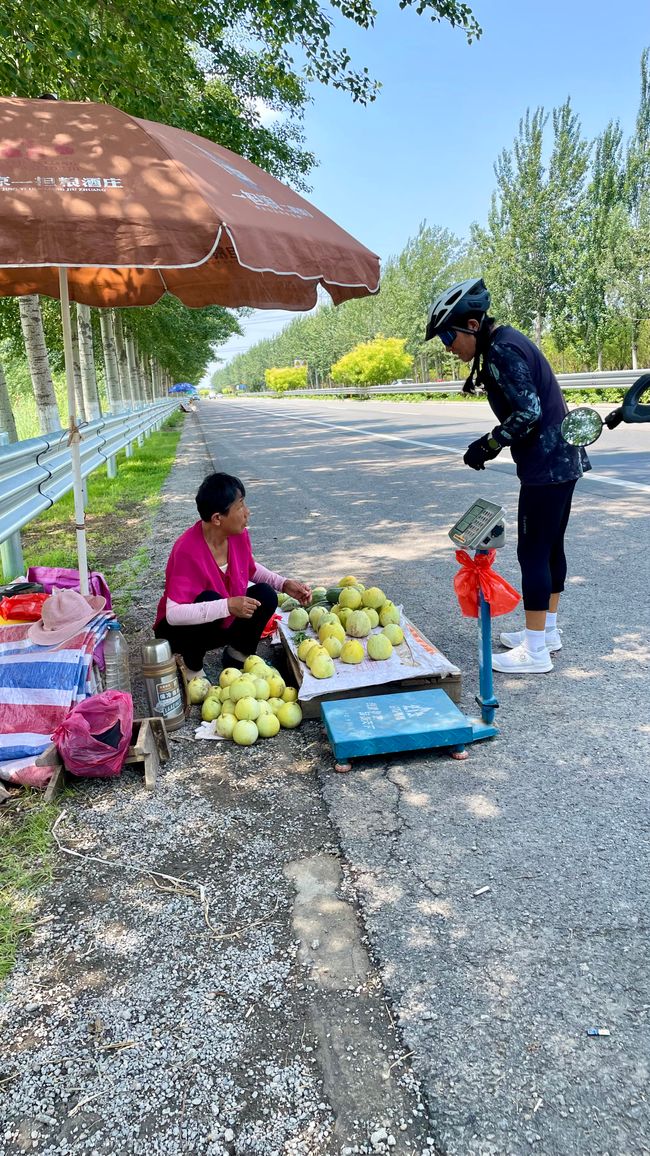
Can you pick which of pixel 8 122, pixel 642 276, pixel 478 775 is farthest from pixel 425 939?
pixel 642 276

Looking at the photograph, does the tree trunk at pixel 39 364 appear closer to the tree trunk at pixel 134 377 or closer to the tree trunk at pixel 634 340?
the tree trunk at pixel 134 377

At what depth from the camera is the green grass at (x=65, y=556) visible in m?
2.64

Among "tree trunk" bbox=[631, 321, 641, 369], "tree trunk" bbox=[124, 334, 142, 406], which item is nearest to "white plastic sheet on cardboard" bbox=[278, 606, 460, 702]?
"tree trunk" bbox=[124, 334, 142, 406]

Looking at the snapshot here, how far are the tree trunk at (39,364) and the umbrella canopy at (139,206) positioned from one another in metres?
8.97

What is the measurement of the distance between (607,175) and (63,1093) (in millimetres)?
47237

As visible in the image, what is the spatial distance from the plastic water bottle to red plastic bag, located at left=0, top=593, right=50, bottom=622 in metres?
0.39

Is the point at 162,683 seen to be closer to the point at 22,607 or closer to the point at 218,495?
the point at 22,607

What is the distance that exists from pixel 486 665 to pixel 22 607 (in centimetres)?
248

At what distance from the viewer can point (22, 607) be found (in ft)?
12.7

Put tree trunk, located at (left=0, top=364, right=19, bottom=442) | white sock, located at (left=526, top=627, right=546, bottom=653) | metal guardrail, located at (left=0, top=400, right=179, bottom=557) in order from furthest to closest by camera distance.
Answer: tree trunk, located at (left=0, top=364, right=19, bottom=442), metal guardrail, located at (left=0, top=400, right=179, bottom=557), white sock, located at (left=526, top=627, right=546, bottom=653)

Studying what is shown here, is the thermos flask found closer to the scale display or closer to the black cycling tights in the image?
the scale display

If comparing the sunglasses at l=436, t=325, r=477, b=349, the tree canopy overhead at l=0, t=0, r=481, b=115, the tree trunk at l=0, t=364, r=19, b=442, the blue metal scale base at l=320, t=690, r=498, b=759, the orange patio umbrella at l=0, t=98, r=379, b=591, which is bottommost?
the blue metal scale base at l=320, t=690, r=498, b=759

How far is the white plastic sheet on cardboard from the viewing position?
3928mm

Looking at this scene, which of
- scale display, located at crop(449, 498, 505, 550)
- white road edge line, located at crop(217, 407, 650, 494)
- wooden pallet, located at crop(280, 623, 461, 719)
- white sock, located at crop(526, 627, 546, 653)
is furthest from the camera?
white road edge line, located at crop(217, 407, 650, 494)
